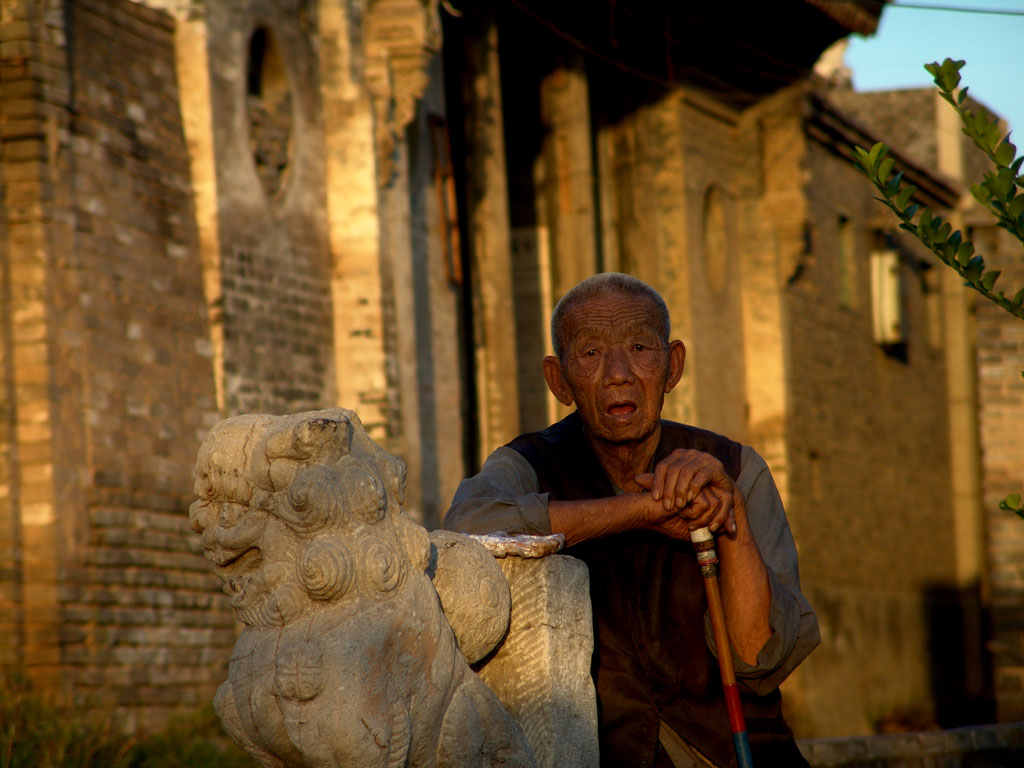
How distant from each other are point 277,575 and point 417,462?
31.5 ft

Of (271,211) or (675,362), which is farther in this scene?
(271,211)

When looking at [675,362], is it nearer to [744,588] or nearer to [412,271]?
[744,588]

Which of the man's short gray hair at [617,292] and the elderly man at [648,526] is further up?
the man's short gray hair at [617,292]

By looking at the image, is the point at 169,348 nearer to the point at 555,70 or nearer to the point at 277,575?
the point at 555,70

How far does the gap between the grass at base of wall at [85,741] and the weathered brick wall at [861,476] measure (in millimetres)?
10542

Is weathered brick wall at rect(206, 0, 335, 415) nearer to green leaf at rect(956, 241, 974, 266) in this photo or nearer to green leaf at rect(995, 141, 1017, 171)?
green leaf at rect(956, 241, 974, 266)

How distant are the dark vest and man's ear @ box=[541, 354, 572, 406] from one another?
0.18m

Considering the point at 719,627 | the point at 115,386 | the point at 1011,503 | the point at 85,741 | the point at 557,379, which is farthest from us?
the point at 115,386

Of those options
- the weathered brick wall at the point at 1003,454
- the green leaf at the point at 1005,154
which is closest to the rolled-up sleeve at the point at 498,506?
the green leaf at the point at 1005,154

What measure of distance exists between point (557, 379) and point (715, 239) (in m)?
14.9

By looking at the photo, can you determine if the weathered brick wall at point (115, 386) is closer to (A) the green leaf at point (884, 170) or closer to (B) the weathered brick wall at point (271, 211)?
(B) the weathered brick wall at point (271, 211)

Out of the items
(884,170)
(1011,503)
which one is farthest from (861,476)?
(884,170)

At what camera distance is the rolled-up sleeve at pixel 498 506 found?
9.98 feet

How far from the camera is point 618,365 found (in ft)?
10.7
